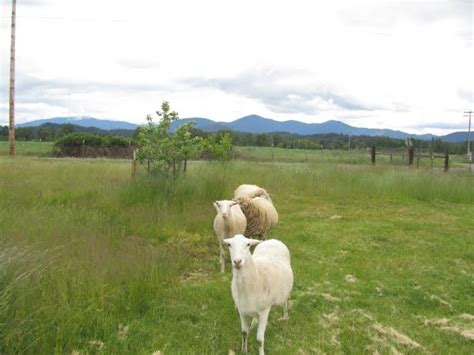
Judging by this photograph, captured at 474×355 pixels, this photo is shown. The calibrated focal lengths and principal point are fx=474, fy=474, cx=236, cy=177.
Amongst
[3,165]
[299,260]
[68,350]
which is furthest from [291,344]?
[3,165]

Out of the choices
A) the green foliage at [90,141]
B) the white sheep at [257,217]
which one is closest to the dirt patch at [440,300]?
the white sheep at [257,217]

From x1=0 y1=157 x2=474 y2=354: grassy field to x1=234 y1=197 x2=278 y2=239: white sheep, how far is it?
630 mm

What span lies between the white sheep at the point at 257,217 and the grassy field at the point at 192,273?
630 millimetres

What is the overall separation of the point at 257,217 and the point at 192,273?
255cm

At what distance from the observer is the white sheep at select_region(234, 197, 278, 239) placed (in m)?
10.2

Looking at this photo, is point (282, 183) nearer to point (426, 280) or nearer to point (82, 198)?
point (82, 198)

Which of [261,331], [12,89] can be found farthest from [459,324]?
[12,89]

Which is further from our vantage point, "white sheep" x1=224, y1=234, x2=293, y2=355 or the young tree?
the young tree

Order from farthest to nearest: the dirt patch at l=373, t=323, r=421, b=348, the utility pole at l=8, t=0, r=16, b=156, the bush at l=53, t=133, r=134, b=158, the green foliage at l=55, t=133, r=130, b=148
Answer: the green foliage at l=55, t=133, r=130, b=148, the bush at l=53, t=133, r=134, b=158, the utility pole at l=8, t=0, r=16, b=156, the dirt patch at l=373, t=323, r=421, b=348

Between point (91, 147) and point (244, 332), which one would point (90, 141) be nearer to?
point (91, 147)

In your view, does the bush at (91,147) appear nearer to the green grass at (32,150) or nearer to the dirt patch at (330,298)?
the green grass at (32,150)

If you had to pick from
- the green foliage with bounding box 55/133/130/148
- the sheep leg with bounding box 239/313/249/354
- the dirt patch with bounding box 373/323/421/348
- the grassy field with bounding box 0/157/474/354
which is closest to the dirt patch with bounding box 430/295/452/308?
the grassy field with bounding box 0/157/474/354

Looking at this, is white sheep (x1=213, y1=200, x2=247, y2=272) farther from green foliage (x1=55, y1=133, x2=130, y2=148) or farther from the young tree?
green foliage (x1=55, y1=133, x2=130, y2=148)

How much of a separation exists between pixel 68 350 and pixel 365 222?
9314mm
